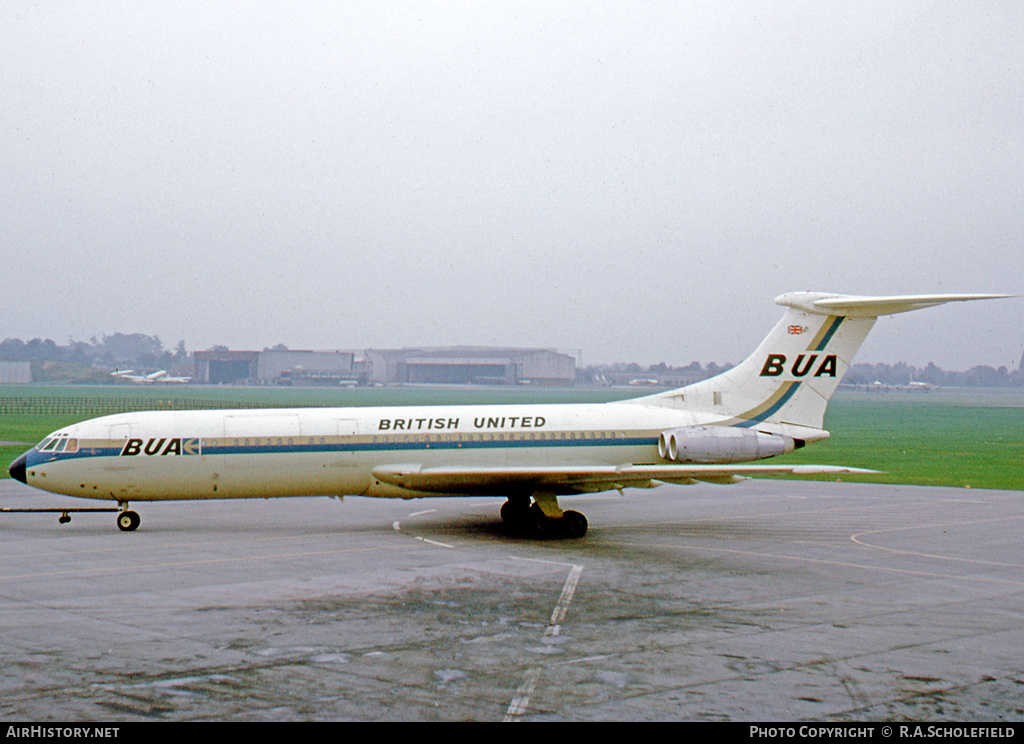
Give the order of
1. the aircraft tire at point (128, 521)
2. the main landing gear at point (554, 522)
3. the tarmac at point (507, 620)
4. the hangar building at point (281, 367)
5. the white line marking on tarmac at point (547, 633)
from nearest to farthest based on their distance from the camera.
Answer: the white line marking on tarmac at point (547, 633)
the tarmac at point (507, 620)
the main landing gear at point (554, 522)
the aircraft tire at point (128, 521)
the hangar building at point (281, 367)

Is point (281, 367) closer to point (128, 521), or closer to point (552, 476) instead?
point (128, 521)

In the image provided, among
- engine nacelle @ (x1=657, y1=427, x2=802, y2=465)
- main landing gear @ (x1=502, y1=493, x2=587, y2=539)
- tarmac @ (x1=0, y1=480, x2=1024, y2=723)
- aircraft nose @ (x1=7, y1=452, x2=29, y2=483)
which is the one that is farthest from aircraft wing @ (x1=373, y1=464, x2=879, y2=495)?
aircraft nose @ (x1=7, y1=452, x2=29, y2=483)

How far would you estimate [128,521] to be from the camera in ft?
80.5

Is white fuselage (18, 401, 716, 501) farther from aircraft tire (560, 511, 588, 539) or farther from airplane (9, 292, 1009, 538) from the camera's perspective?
aircraft tire (560, 511, 588, 539)

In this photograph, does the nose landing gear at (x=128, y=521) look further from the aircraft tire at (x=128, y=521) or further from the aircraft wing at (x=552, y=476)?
the aircraft wing at (x=552, y=476)

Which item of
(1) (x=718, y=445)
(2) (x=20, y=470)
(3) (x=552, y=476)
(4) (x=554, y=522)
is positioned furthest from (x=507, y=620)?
(2) (x=20, y=470)

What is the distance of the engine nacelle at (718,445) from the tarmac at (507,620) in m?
2.07

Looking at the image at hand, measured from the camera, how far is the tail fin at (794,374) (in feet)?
86.7

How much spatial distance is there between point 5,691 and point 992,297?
21828 millimetres

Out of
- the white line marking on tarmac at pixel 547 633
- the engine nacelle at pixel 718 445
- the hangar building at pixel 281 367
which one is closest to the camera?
the white line marking on tarmac at pixel 547 633

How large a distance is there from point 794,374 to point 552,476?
804 cm

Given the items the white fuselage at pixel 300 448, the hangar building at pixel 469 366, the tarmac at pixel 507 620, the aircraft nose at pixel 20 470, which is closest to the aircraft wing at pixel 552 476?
the white fuselage at pixel 300 448

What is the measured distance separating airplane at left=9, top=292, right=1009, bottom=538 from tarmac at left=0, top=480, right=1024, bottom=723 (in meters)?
1.35
